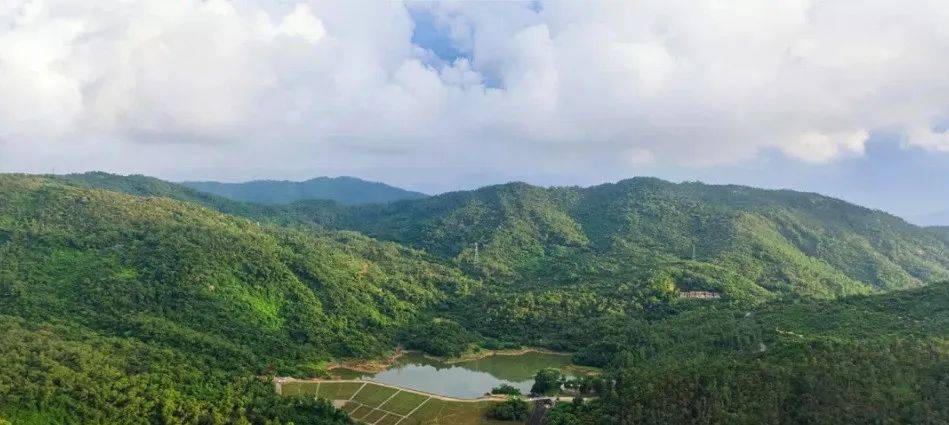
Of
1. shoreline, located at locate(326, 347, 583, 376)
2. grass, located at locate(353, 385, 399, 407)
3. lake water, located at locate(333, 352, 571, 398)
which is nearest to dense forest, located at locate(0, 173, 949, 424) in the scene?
shoreline, located at locate(326, 347, 583, 376)

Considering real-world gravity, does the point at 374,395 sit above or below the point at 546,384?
below

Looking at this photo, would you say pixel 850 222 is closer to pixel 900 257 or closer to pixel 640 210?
pixel 900 257

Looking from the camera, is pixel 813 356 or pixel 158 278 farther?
pixel 158 278

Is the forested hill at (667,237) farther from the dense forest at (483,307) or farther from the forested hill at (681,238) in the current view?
the dense forest at (483,307)

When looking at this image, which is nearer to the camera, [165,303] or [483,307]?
[165,303]

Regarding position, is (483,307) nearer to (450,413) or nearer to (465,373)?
(465,373)

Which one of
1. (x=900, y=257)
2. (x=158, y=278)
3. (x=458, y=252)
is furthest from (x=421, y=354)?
(x=900, y=257)

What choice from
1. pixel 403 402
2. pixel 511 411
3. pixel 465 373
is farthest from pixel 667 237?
pixel 403 402
